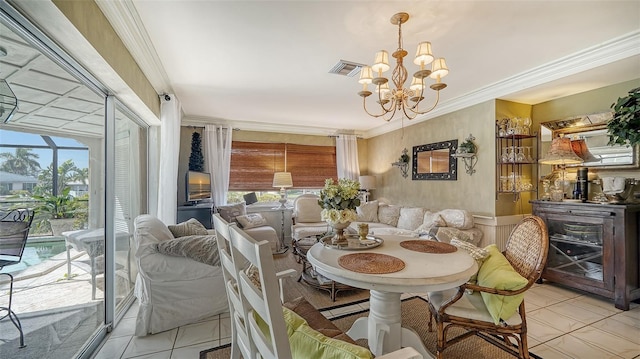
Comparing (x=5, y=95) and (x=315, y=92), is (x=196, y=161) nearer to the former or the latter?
(x=315, y=92)

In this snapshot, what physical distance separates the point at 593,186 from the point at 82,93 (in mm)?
5086

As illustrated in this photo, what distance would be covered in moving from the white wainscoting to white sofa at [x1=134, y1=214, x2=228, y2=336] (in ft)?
11.0

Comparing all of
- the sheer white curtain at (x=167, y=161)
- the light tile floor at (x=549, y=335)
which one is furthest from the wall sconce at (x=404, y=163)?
the sheer white curtain at (x=167, y=161)

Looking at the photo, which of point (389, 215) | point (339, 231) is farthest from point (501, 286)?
point (389, 215)

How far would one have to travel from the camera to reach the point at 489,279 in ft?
5.15

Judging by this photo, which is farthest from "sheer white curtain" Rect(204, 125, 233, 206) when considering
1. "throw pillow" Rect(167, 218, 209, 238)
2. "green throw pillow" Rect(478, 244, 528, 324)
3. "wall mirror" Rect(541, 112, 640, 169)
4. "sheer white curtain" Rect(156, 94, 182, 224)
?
"wall mirror" Rect(541, 112, 640, 169)

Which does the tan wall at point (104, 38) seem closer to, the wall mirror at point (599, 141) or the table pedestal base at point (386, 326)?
the table pedestal base at point (386, 326)

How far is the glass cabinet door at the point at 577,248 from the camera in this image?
2756mm

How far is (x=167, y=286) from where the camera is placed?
221cm

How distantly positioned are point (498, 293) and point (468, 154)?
8.88 ft

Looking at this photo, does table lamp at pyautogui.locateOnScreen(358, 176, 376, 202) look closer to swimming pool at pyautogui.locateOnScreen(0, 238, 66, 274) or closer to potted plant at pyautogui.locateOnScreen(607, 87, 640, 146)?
potted plant at pyautogui.locateOnScreen(607, 87, 640, 146)

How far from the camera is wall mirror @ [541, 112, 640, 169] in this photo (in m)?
2.79

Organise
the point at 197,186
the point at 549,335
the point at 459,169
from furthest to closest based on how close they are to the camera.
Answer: the point at 197,186 → the point at 459,169 → the point at 549,335

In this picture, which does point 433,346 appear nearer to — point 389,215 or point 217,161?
point 389,215
